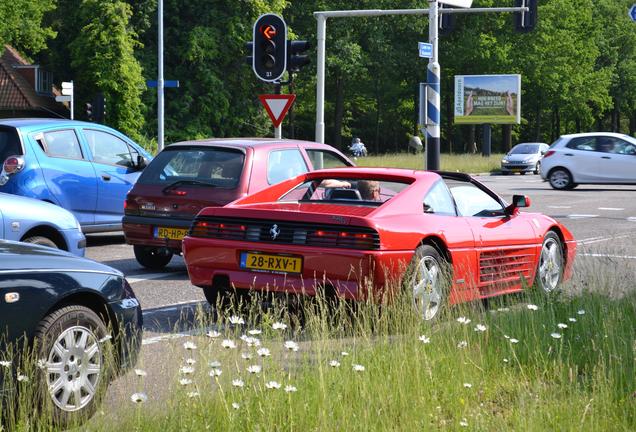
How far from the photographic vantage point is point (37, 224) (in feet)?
34.3

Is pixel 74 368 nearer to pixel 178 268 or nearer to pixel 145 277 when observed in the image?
pixel 145 277

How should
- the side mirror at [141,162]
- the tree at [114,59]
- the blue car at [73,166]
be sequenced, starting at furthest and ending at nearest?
the tree at [114,59] → the side mirror at [141,162] → the blue car at [73,166]

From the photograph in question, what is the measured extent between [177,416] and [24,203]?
19.8 ft

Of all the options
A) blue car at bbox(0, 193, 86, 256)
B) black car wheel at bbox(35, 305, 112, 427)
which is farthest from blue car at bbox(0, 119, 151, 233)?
black car wheel at bbox(35, 305, 112, 427)

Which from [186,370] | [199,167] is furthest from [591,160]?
[186,370]

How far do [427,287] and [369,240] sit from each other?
0.62 meters

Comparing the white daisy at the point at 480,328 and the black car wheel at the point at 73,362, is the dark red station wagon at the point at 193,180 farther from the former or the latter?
the black car wheel at the point at 73,362

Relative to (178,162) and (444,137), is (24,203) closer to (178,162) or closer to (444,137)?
(178,162)

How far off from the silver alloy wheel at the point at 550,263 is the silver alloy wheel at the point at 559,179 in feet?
74.8

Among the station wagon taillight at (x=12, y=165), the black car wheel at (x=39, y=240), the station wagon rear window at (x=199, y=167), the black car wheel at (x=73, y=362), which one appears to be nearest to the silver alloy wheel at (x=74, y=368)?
the black car wheel at (x=73, y=362)

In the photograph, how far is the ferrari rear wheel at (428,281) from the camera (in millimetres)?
8203

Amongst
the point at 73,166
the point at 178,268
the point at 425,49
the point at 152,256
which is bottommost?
the point at 178,268

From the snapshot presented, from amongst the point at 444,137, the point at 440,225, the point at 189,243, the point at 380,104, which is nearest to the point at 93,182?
the point at 189,243

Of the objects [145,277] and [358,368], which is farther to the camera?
[145,277]
